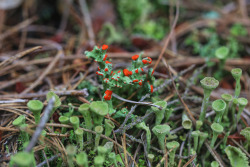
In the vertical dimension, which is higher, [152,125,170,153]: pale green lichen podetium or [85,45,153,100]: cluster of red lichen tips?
[85,45,153,100]: cluster of red lichen tips

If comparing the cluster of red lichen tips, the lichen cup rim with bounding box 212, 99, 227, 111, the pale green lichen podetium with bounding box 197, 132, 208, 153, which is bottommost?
the pale green lichen podetium with bounding box 197, 132, 208, 153

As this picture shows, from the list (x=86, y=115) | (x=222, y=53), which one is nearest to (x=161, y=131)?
(x=86, y=115)

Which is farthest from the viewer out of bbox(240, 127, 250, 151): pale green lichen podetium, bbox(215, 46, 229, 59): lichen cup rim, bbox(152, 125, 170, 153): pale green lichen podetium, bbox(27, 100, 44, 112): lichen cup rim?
bbox(215, 46, 229, 59): lichen cup rim

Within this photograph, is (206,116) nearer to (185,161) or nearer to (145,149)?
(185,161)

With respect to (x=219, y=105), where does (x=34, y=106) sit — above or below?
above

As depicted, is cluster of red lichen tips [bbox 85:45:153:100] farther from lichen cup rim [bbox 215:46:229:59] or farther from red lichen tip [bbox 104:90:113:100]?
lichen cup rim [bbox 215:46:229:59]

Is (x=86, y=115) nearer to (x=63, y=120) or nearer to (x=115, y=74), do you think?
(x=63, y=120)

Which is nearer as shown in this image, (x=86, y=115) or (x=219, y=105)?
(x=86, y=115)

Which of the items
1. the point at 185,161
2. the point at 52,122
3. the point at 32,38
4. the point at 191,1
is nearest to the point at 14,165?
the point at 52,122

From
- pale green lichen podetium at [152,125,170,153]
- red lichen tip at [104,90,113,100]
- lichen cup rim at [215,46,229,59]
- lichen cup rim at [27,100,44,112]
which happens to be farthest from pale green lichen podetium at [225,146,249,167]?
lichen cup rim at [27,100,44,112]
